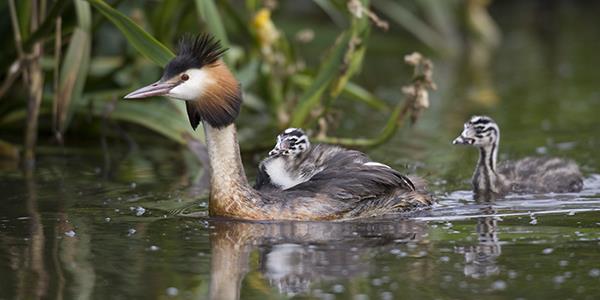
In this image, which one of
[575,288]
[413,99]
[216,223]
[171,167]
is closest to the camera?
[575,288]

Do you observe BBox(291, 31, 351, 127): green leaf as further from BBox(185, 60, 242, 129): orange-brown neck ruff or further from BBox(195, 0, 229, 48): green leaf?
BBox(185, 60, 242, 129): orange-brown neck ruff

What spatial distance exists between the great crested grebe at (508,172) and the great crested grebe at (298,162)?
2.98 ft

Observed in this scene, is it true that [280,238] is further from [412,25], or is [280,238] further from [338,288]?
[412,25]

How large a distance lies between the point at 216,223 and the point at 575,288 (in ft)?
8.17

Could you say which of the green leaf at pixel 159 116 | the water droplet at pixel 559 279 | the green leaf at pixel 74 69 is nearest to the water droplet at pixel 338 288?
the water droplet at pixel 559 279

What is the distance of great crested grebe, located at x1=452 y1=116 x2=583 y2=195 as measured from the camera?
8648mm

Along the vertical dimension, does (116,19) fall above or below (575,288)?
above

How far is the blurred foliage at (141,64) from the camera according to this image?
9086 mm

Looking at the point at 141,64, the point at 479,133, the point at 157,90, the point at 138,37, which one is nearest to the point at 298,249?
the point at 157,90

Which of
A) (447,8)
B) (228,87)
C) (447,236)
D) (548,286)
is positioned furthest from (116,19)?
(447,8)

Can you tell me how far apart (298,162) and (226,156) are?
72 cm

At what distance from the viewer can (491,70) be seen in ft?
56.4

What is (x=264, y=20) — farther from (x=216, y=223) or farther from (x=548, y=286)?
(x=548, y=286)

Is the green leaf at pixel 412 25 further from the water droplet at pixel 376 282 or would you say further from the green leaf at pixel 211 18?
the water droplet at pixel 376 282
